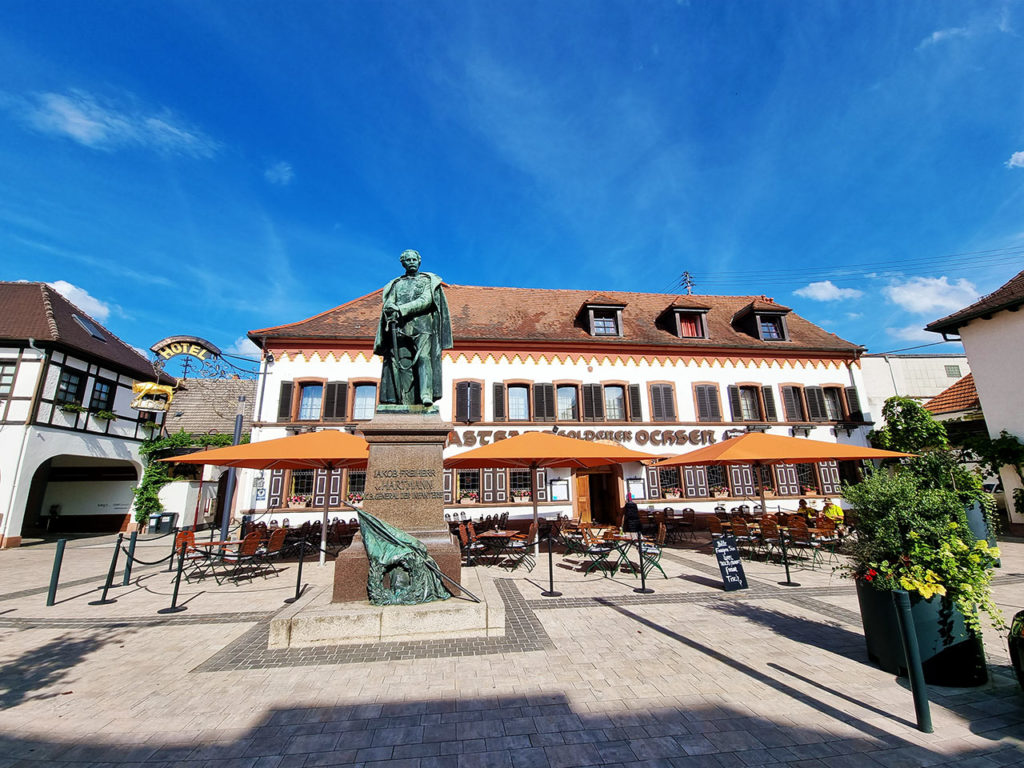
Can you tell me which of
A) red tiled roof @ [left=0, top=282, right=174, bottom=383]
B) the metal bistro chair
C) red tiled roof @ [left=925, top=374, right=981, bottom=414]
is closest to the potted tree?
the metal bistro chair

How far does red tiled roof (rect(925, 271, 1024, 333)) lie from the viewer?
13781mm

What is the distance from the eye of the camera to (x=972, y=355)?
596 inches

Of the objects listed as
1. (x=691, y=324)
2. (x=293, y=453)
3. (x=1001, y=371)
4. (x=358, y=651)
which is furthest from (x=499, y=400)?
(x=1001, y=371)

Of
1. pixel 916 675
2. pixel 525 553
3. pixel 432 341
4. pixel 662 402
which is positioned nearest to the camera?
pixel 916 675

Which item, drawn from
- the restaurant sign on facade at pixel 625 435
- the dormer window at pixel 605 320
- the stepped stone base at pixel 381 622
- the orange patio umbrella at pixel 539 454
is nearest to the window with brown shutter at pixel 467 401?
the restaurant sign on facade at pixel 625 435

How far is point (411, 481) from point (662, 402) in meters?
13.3

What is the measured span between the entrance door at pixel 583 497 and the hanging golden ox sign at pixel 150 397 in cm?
1789

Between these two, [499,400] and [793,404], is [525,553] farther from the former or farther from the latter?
[793,404]

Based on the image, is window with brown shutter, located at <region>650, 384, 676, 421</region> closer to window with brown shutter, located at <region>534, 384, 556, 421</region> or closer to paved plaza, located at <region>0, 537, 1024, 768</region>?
window with brown shutter, located at <region>534, 384, 556, 421</region>

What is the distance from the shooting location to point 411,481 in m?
5.84

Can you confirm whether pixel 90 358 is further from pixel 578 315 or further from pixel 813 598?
pixel 813 598

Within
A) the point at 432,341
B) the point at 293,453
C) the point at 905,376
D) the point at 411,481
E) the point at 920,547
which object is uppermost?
the point at 905,376

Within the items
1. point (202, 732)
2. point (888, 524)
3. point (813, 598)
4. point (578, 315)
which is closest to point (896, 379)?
point (578, 315)

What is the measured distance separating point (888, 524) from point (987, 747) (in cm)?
171
